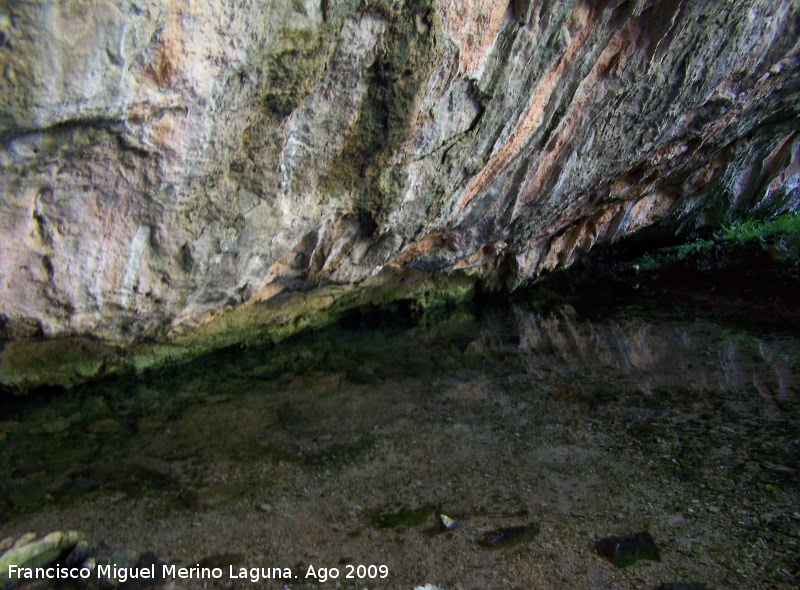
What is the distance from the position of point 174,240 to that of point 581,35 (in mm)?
4411

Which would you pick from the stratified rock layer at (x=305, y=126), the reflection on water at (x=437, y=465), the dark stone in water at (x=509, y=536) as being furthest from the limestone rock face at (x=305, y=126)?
the dark stone in water at (x=509, y=536)

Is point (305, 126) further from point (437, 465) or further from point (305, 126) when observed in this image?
point (437, 465)

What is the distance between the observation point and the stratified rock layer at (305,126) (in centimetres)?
349

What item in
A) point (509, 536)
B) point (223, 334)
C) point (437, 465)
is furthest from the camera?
point (223, 334)

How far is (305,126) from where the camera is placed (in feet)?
15.7

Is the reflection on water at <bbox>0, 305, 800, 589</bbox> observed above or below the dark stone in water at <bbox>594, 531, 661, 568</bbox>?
above

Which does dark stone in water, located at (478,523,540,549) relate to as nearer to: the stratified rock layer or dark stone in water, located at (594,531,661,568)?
dark stone in water, located at (594,531,661,568)

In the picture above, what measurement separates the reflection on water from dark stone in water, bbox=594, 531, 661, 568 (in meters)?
0.06

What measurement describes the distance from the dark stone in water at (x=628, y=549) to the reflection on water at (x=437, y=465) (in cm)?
6

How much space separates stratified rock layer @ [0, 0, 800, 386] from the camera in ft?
11.5

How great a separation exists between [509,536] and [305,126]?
3.57 m

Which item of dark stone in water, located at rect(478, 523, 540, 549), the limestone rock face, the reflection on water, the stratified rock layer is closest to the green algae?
the reflection on water

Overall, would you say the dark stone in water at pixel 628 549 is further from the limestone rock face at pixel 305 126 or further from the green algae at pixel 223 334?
Answer: the green algae at pixel 223 334

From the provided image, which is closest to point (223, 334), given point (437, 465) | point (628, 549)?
point (437, 465)
